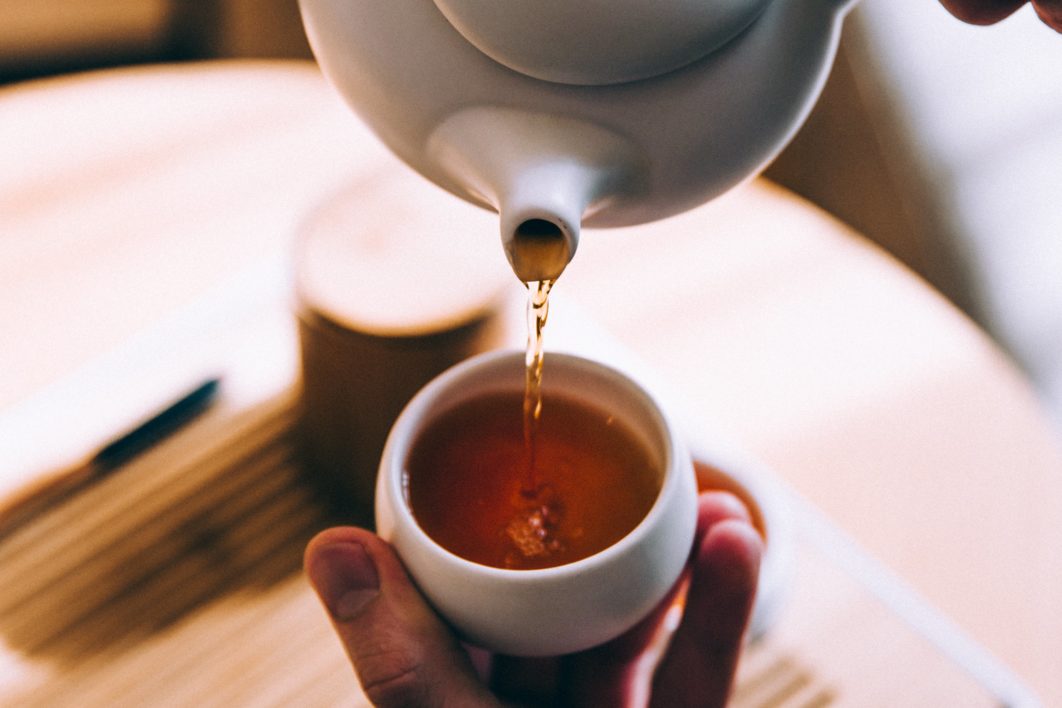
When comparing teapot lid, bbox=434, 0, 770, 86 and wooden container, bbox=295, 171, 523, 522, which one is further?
wooden container, bbox=295, 171, 523, 522

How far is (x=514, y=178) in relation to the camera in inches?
14.9

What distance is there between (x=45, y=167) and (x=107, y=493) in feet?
1.16

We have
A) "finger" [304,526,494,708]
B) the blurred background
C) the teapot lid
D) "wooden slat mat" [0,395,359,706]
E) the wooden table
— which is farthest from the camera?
the blurred background

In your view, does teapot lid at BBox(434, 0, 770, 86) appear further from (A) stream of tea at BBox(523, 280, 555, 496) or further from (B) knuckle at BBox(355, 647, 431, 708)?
(B) knuckle at BBox(355, 647, 431, 708)

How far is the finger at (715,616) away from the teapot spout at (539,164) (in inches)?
9.0

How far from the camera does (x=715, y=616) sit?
564 millimetres

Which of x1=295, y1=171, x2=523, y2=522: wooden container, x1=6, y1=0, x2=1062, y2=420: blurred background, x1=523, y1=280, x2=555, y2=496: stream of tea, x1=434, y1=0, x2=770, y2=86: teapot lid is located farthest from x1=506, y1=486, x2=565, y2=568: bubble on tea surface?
x1=6, y1=0, x2=1062, y2=420: blurred background

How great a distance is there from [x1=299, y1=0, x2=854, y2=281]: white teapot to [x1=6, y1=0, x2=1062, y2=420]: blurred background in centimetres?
102

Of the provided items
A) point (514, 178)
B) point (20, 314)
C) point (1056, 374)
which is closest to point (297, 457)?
point (20, 314)

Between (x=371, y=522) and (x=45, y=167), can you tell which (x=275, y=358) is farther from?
(x=45, y=167)

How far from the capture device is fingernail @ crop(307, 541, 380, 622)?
46cm

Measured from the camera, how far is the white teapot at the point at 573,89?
0.35 metres

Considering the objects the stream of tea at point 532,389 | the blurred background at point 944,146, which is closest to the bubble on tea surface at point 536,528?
the stream of tea at point 532,389

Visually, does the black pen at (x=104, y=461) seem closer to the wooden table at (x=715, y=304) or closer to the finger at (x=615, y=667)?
the wooden table at (x=715, y=304)
